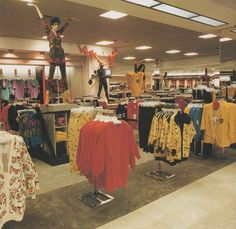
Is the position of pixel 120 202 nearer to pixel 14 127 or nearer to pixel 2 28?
pixel 14 127

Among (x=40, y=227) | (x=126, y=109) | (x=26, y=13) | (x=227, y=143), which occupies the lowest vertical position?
(x=40, y=227)

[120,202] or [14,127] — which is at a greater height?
[14,127]

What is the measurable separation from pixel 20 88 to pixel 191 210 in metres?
8.37

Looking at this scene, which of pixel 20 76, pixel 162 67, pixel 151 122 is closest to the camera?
pixel 151 122

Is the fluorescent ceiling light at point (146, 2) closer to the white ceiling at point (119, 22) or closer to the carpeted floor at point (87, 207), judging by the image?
the white ceiling at point (119, 22)

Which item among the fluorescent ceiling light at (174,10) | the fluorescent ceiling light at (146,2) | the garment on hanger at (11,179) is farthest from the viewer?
the fluorescent ceiling light at (174,10)

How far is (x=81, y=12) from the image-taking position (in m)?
5.57

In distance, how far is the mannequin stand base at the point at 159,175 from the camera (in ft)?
14.9

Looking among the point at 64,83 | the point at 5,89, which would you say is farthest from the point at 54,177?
the point at 5,89

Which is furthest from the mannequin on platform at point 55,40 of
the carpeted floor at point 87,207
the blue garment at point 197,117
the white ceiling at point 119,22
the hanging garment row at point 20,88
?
the hanging garment row at point 20,88

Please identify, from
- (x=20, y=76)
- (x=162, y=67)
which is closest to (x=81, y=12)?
(x=20, y=76)

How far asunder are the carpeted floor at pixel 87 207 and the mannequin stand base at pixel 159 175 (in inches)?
3.6

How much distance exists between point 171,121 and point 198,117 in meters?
1.75

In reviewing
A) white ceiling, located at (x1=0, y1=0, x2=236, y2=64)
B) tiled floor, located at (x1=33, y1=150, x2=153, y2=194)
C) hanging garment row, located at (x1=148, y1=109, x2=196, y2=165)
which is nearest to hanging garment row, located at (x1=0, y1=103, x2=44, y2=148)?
tiled floor, located at (x1=33, y1=150, x2=153, y2=194)
